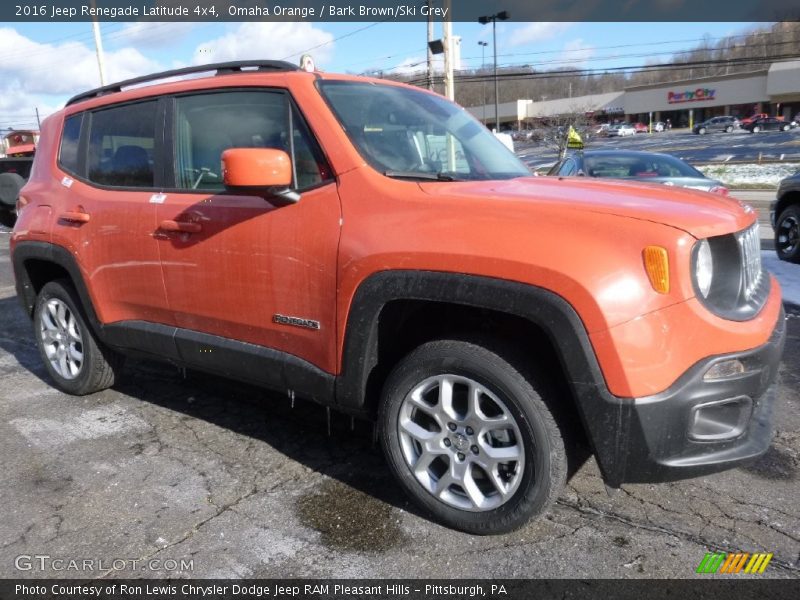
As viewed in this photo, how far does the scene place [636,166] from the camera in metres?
8.36

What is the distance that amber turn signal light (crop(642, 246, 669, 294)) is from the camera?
215 centimetres

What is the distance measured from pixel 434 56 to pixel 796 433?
60.8ft

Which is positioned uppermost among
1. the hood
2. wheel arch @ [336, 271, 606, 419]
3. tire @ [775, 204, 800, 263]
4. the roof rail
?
the roof rail

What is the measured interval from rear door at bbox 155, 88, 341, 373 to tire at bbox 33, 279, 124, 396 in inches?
44.1

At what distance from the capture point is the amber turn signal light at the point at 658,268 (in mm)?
2148

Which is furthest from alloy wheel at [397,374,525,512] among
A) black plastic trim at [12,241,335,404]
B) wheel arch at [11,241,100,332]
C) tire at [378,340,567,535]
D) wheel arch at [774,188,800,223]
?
wheel arch at [774,188,800,223]

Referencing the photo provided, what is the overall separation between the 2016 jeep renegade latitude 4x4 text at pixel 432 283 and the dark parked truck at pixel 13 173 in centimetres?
217

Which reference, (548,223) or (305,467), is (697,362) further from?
(305,467)

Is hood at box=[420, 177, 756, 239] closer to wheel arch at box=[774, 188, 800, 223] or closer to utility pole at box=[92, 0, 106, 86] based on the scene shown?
wheel arch at box=[774, 188, 800, 223]

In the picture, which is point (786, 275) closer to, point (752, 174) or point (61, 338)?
point (61, 338)

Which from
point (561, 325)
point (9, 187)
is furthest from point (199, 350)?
point (9, 187)

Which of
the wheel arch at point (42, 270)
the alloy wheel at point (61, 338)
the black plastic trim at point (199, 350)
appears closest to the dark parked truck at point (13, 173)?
the wheel arch at point (42, 270)

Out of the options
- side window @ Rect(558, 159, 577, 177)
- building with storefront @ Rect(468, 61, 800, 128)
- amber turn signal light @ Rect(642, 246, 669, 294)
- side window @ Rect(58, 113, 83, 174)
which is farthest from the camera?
building with storefront @ Rect(468, 61, 800, 128)

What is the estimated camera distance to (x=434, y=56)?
20.0m
